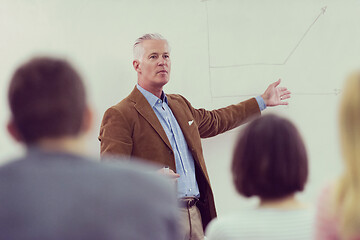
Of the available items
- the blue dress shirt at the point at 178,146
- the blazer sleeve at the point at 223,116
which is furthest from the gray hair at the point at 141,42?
the blazer sleeve at the point at 223,116

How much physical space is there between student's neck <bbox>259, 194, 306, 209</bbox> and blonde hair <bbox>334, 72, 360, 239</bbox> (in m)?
0.15

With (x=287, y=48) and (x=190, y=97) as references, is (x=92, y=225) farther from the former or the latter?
(x=287, y=48)

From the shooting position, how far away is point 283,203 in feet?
3.93

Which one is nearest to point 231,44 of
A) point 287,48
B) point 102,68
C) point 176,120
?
point 287,48

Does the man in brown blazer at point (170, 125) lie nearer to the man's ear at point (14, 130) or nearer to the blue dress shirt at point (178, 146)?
the blue dress shirt at point (178, 146)

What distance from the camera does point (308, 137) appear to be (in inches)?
99.2

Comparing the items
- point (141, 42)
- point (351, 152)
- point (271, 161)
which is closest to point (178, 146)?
point (141, 42)

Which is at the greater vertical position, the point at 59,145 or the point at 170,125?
the point at 59,145

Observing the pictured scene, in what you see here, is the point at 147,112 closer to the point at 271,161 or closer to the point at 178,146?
the point at 178,146

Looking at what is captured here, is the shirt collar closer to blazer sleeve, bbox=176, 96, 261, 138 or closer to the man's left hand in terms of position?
blazer sleeve, bbox=176, 96, 261, 138

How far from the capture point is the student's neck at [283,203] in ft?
3.91

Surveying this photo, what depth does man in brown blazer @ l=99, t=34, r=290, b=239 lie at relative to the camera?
89.5 inches

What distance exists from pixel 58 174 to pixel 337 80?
1874 mm

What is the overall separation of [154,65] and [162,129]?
0.30 meters
